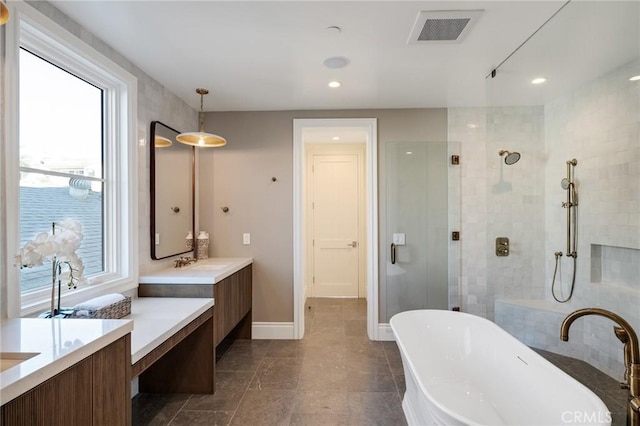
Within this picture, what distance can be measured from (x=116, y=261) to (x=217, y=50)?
1692 mm

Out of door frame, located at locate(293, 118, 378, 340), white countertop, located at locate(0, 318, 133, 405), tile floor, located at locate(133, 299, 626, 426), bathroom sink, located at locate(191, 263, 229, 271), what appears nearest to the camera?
white countertop, located at locate(0, 318, 133, 405)

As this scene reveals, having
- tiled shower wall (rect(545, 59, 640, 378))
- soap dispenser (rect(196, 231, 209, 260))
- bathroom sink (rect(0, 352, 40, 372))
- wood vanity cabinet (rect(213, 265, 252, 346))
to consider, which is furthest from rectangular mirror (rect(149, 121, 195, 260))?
tiled shower wall (rect(545, 59, 640, 378))

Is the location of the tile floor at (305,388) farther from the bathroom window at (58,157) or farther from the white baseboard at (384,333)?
the bathroom window at (58,157)

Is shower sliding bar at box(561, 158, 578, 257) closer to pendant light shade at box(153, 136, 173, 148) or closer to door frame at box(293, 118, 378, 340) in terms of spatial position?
door frame at box(293, 118, 378, 340)

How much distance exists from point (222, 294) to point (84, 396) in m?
1.42

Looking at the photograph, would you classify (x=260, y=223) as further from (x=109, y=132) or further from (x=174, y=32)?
(x=174, y=32)

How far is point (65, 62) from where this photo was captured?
1.85 meters

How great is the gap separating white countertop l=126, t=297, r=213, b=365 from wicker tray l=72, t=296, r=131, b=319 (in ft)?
0.20

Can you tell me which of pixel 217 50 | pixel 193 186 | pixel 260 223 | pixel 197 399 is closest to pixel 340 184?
pixel 260 223

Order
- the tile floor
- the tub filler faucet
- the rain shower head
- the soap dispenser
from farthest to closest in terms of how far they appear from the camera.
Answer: the soap dispenser → the rain shower head → the tile floor → the tub filler faucet

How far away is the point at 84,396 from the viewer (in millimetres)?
1100

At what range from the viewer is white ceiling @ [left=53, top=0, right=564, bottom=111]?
1.71 metres

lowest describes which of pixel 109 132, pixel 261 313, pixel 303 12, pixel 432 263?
pixel 261 313

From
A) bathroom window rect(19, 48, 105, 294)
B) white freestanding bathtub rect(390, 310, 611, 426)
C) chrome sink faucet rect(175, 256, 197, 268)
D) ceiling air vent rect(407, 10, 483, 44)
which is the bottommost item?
white freestanding bathtub rect(390, 310, 611, 426)
